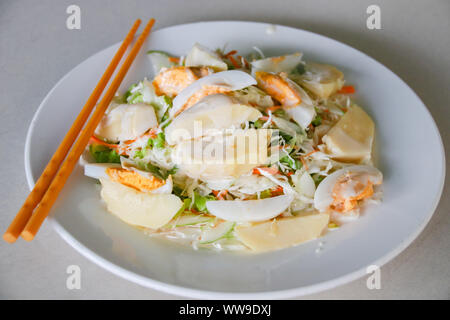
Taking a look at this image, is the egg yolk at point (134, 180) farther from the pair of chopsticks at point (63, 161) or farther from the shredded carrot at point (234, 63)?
the shredded carrot at point (234, 63)

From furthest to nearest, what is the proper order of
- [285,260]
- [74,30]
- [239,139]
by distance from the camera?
[74,30], [239,139], [285,260]

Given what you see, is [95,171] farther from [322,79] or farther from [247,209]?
[322,79]

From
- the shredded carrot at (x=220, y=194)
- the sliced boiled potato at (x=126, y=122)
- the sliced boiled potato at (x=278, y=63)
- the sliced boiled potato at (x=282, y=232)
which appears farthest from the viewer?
the sliced boiled potato at (x=278, y=63)

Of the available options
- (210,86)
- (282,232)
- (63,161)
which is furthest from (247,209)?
(63,161)

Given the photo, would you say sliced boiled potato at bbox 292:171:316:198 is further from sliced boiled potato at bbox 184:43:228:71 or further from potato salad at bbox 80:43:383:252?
sliced boiled potato at bbox 184:43:228:71

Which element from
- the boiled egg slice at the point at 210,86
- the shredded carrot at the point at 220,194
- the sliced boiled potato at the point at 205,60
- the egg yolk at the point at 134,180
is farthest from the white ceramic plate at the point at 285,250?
the boiled egg slice at the point at 210,86

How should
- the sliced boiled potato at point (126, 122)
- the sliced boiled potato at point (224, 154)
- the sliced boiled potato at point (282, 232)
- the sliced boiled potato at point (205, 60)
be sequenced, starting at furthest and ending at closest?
the sliced boiled potato at point (205, 60) → the sliced boiled potato at point (126, 122) → the sliced boiled potato at point (224, 154) → the sliced boiled potato at point (282, 232)
